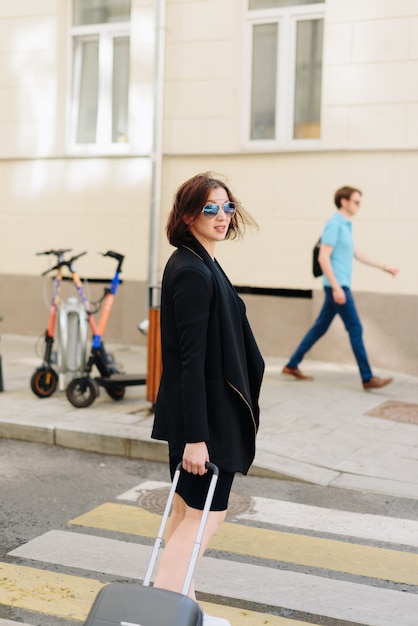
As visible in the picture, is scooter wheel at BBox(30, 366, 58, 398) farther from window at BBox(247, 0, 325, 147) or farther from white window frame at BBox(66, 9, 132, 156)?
white window frame at BBox(66, 9, 132, 156)

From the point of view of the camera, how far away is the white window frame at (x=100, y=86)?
42.2 feet

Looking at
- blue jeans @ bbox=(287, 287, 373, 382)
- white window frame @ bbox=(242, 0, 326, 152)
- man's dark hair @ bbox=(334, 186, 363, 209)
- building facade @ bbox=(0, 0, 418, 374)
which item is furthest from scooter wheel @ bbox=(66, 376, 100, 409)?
white window frame @ bbox=(242, 0, 326, 152)

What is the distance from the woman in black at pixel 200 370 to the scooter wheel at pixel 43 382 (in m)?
5.19

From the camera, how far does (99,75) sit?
43.0ft

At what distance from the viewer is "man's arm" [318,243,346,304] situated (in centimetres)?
923

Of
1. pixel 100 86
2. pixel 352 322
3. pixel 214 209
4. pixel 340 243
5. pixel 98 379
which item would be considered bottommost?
pixel 98 379

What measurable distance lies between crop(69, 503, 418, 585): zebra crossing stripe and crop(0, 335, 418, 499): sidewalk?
1177mm

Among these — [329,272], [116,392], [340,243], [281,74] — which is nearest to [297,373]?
[329,272]

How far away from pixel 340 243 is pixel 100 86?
210 inches

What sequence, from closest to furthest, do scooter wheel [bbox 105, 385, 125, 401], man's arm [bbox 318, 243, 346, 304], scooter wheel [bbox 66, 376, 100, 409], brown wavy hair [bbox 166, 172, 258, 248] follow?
brown wavy hair [bbox 166, 172, 258, 248] → scooter wheel [bbox 66, 376, 100, 409] → scooter wheel [bbox 105, 385, 125, 401] → man's arm [bbox 318, 243, 346, 304]

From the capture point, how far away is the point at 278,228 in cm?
1136

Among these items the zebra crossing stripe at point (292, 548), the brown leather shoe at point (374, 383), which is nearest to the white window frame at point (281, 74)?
the brown leather shoe at point (374, 383)

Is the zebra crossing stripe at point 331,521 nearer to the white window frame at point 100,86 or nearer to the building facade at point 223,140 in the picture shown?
the building facade at point 223,140

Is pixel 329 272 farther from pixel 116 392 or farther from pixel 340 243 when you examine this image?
pixel 116 392
